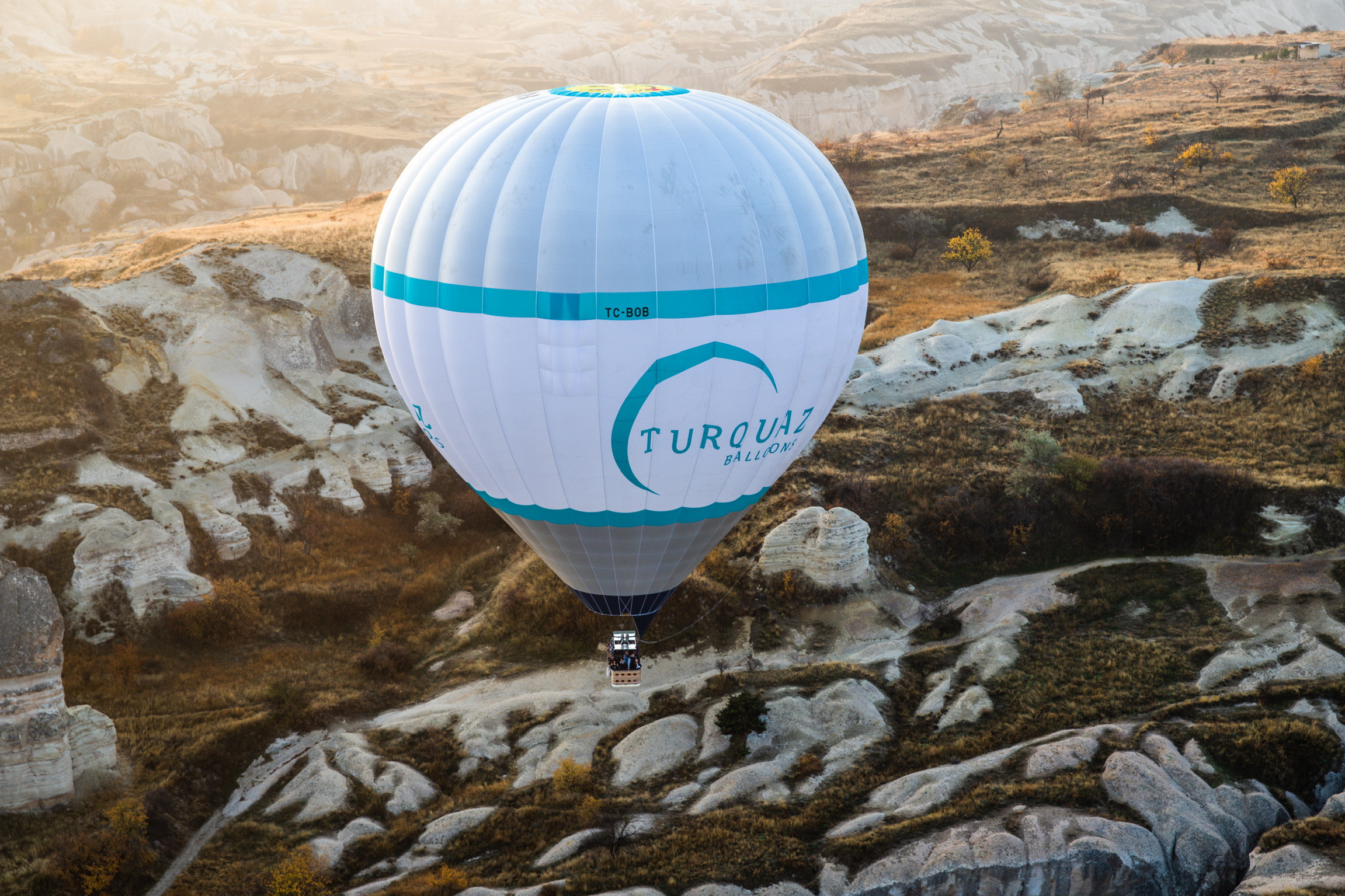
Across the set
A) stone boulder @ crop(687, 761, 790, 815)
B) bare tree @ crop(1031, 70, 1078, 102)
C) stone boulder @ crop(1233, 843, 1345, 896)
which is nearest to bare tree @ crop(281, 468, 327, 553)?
stone boulder @ crop(687, 761, 790, 815)

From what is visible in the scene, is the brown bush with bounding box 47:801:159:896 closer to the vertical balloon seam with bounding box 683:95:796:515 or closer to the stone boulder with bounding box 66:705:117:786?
the stone boulder with bounding box 66:705:117:786

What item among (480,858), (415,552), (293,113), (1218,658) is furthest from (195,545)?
(293,113)

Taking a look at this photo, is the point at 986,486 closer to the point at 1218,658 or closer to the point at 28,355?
the point at 1218,658

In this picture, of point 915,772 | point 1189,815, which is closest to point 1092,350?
point 915,772

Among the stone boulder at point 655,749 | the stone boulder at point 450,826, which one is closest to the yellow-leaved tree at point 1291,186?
the stone boulder at point 655,749

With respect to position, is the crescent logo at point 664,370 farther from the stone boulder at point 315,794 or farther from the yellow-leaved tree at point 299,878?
the stone boulder at point 315,794

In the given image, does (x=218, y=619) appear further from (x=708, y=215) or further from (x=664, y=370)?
(x=708, y=215)
